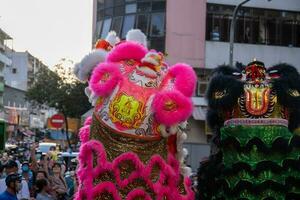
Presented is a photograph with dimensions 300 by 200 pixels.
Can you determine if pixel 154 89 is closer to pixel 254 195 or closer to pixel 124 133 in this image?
pixel 124 133

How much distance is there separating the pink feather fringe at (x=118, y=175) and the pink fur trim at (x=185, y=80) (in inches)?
23.7

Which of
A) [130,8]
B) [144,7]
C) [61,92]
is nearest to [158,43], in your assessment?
[144,7]

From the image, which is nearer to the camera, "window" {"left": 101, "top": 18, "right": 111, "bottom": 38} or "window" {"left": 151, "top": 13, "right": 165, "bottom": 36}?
"window" {"left": 151, "top": 13, "right": 165, "bottom": 36}

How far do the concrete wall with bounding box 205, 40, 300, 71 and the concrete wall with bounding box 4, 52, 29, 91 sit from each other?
80.7 meters

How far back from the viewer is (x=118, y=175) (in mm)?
5035

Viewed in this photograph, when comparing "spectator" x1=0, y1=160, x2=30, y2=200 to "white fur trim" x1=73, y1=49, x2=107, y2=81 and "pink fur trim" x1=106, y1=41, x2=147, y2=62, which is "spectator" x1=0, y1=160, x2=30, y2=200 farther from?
"pink fur trim" x1=106, y1=41, x2=147, y2=62

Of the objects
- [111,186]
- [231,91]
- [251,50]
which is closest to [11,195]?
[111,186]

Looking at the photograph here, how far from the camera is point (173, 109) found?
515 cm

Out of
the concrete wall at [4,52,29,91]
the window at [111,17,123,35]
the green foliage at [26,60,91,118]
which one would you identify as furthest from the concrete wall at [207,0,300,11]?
the concrete wall at [4,52,29,91]

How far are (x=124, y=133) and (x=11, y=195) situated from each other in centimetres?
329

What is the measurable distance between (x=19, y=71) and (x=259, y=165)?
111377 millimetres

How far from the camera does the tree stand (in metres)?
37.0

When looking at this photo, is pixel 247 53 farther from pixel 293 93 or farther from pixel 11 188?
pixel 293 93

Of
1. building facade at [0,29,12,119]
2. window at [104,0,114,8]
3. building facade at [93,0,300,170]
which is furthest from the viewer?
building facade at [0,29,12,119]
